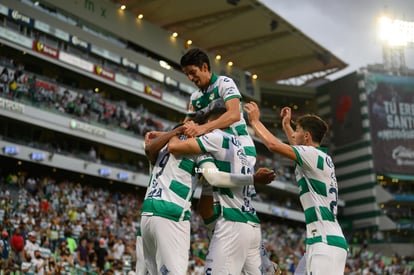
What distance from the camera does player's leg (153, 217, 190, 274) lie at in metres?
5.15

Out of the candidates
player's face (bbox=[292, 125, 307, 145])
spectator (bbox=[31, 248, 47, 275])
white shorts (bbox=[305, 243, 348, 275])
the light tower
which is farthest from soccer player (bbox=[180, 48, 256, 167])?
the light tower

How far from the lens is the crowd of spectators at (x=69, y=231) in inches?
648

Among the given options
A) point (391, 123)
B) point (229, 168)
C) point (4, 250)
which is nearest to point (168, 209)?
point (229, 168)

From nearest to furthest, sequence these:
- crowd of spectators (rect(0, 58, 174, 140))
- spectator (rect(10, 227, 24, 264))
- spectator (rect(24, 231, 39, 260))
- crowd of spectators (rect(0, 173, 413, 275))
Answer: spectator (rect(24, 231, 39, 260)) < crowd of spectators (rect(0, 173, 413, 275)) < spectator (rect(10, 227, 24, 264)) < crowd of spectators (rect(0, 58, 174, 140))

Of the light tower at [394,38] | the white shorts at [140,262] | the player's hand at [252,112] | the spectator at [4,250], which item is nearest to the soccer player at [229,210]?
the player's hand at [252,112]

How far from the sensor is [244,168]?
225 inches

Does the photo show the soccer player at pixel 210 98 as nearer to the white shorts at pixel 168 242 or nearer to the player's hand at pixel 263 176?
the player's hand at pixel 263 176

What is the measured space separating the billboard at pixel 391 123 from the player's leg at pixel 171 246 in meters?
49.6

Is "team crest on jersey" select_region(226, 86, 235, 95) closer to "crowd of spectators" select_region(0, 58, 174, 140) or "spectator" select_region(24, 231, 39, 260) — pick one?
"spectator" select_region(24, 231, 39, 260)

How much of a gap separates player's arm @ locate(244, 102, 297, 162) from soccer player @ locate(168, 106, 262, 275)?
26cm

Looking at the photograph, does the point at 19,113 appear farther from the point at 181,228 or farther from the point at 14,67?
the point at 181,228

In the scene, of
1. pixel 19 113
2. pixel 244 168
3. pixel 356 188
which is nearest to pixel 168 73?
pixel 19 113

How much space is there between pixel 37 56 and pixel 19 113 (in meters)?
4.49

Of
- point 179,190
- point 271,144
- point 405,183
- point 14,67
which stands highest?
point 14,67
